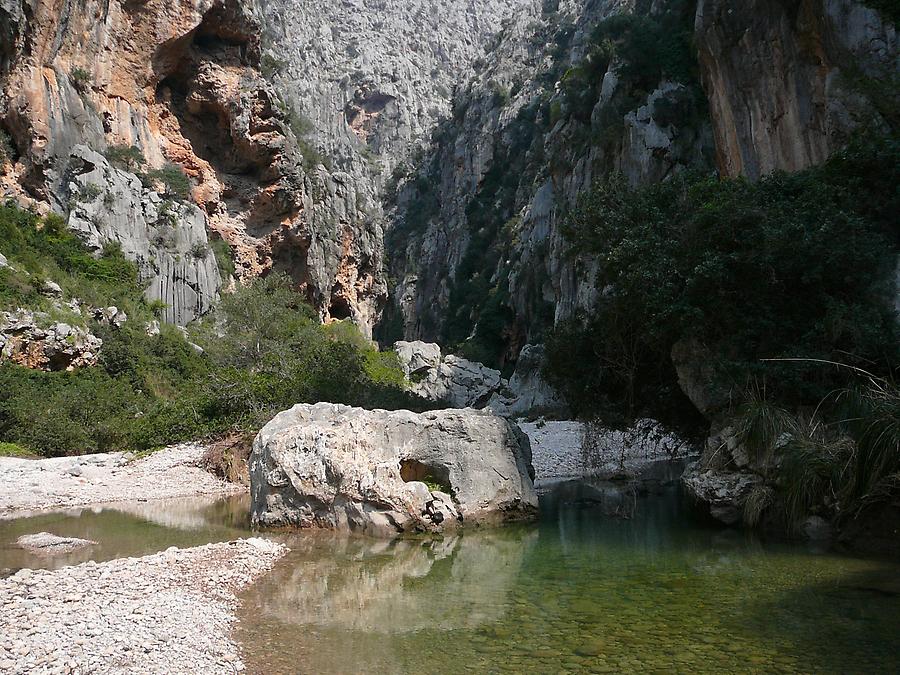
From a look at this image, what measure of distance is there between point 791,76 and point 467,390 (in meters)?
25.0

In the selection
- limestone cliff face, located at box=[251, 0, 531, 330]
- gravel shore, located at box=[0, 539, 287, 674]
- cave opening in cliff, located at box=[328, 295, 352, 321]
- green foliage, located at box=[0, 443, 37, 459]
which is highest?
limestone cliff face, located at box=[251, 0, 531, 330]

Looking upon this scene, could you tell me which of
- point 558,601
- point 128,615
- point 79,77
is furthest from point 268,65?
point 558,601

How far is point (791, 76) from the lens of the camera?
19.4 m

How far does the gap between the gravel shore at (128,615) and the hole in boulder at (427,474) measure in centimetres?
382

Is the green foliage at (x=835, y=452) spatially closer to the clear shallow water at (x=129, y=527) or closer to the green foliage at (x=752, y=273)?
the green foliage at (x=752, y=273)

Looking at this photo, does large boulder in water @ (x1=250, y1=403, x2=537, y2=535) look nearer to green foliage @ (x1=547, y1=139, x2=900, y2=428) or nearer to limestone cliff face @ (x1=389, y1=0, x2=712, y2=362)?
green foliage @ (x1=547, y1=139, x2=900, y2=428)

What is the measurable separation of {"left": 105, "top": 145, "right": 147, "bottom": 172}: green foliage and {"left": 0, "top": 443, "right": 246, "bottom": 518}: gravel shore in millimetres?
21388

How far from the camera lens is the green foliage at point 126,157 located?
3488 centimetres

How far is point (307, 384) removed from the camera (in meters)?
21.2

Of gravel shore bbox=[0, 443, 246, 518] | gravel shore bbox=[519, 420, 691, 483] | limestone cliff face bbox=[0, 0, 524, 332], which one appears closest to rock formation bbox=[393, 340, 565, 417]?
limestone cliff face bbox=[0, 0, 524, 332]

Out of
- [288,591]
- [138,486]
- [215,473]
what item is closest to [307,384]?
[215,473]

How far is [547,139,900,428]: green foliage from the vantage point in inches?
437

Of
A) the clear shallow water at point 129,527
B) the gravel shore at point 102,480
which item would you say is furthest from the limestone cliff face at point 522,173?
the clear shallow water at point 129,527

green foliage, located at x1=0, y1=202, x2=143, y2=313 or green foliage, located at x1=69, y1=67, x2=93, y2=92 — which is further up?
green foliage, located at x1=69, y1=67, x2=93, y2=92
